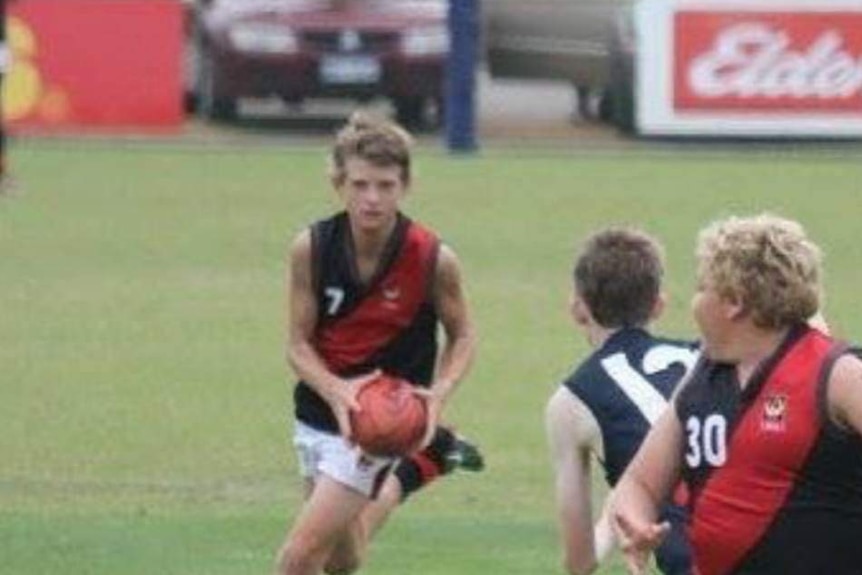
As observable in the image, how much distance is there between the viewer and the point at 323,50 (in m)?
30.8

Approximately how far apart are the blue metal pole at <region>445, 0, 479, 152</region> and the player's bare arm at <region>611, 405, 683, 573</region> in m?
21.6

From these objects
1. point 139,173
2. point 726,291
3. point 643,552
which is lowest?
point 139,173

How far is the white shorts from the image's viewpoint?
11023mm

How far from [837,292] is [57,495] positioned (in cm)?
749

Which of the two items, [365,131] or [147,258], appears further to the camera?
[147,258]

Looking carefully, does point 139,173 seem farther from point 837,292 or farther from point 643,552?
point 643,552

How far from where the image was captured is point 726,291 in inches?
296

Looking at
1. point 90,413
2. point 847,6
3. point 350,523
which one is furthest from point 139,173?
point 350,523

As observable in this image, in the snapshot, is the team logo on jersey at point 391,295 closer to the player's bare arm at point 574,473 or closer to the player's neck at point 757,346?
the player's bare arm at point 574,473

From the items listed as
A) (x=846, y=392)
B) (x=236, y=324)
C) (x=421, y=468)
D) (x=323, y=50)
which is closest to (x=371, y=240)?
(x=421, y=468)

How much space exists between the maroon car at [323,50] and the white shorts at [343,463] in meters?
19.2

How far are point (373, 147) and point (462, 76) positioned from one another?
18561mm

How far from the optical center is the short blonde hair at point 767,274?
24.6 feet

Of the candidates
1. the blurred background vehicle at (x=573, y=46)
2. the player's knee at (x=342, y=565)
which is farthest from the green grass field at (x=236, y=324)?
the blurred background vehicle at (x=573, y=46)
